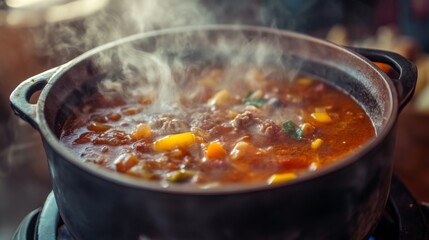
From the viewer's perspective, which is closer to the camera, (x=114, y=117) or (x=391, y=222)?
(x=391, y=222)

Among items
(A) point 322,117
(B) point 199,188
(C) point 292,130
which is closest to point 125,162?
(B) point 199,188

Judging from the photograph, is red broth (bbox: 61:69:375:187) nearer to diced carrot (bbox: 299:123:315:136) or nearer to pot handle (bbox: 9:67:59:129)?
diced carrot (bbox: 299:123:315:136)

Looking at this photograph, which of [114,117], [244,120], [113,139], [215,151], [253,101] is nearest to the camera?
[215,151]

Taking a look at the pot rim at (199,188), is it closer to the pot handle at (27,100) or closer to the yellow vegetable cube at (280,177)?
the pot handle at (27,100)

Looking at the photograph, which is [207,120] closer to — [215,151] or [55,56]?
[215,151]

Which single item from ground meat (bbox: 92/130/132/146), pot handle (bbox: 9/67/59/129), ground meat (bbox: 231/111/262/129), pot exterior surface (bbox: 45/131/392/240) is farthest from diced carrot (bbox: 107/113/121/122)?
pot exterior surface (bbox: 45/131/392/240)

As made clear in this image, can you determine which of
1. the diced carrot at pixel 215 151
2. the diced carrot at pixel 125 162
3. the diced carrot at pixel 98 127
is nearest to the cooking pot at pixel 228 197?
the diced carrot at pixel 98 127

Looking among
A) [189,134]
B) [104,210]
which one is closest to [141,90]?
[189,134]

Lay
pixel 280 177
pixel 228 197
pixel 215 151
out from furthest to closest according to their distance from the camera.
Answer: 1. pixel 215 151
2. pixel 280 177
3. pixel 228 197
